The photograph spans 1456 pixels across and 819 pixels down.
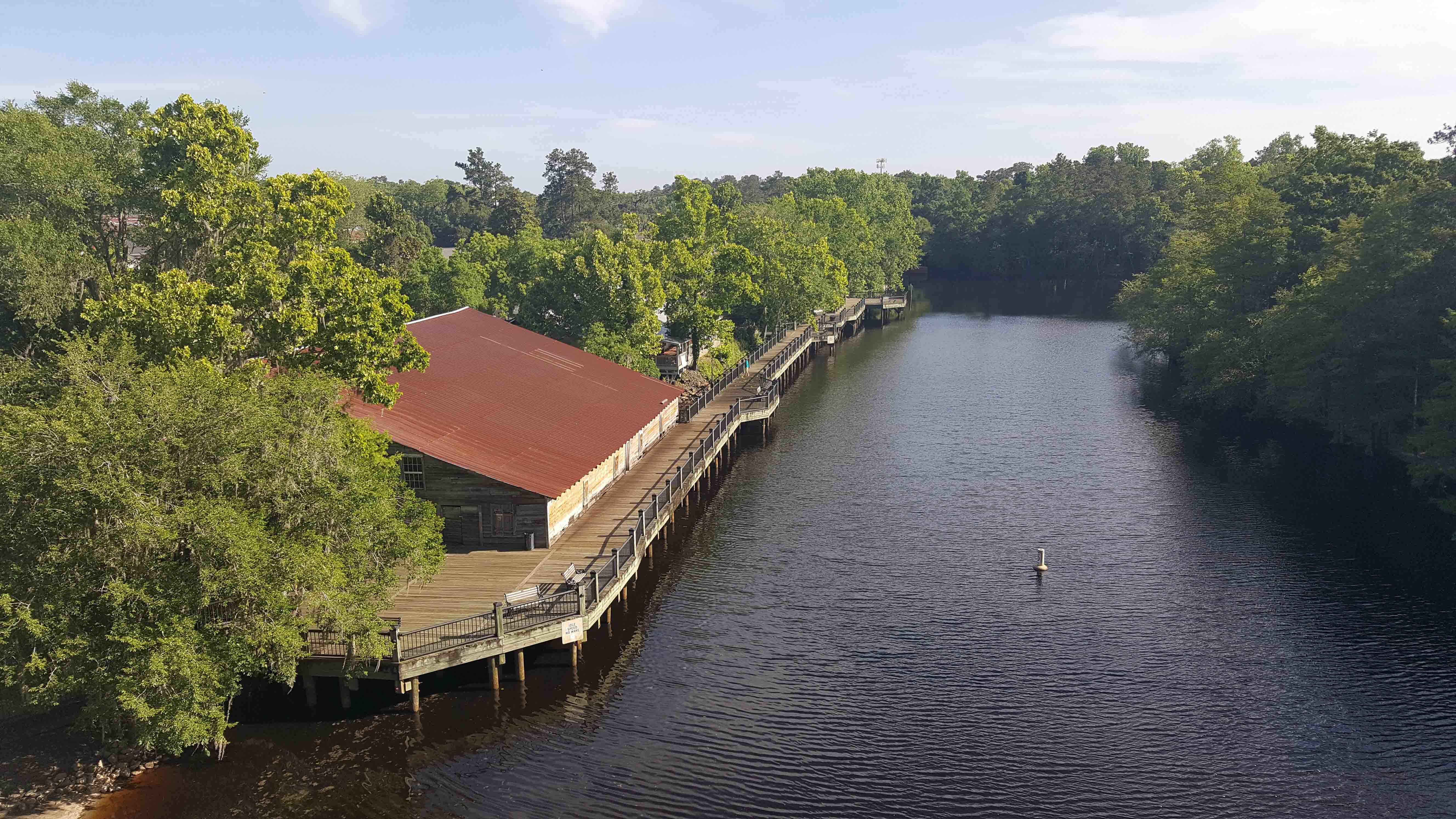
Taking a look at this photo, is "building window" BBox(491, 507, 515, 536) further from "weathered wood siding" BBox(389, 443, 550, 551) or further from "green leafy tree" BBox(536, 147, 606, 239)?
"green leafy tree" BBox(536, 147, 606, 239)

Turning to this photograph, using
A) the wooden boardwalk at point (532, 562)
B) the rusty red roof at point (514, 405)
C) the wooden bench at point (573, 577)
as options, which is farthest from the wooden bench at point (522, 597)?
the rusty red roof at point (514, 405)

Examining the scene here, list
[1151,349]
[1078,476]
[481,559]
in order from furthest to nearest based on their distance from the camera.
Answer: [1151,349]
[1078,476]
[481,559]

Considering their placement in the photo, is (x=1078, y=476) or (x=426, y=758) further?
(x=1078, y=476)

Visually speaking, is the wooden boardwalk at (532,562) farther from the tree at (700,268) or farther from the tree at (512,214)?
the tree at (512,214)

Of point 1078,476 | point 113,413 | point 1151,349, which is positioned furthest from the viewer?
point 1151,349

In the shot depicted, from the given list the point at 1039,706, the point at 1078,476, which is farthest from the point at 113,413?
the point at 1078,476

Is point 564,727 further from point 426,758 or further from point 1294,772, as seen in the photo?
point 1294,772

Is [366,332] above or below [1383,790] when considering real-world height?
above

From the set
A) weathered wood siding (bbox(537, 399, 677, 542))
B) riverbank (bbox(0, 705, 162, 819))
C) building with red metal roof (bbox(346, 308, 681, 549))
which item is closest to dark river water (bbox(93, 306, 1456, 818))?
riverbank (bbox(0, 705, 162, 819))

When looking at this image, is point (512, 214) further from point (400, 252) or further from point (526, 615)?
point (526, 615)
